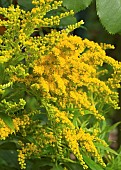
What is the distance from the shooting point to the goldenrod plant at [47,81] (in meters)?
0.98

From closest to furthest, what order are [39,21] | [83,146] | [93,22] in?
[39,21] → [83,146] → [93,22]

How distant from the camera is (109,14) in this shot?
41.1 inches

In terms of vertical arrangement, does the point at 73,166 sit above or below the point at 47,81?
below

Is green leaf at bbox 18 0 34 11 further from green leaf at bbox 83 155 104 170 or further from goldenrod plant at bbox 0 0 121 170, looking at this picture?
green leaf at bbox 83 155 104 170

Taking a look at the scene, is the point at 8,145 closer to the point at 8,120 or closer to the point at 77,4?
the point at 8,120

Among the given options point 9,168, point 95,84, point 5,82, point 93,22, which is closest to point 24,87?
point 5,82

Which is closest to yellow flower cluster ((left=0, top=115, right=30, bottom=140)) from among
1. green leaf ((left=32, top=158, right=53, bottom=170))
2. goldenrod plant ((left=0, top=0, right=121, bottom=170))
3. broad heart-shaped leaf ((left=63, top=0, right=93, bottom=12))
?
goldenrod plant ((left=0, top=0, right=121, bottom=170))

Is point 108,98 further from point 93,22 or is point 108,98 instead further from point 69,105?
point 93,22

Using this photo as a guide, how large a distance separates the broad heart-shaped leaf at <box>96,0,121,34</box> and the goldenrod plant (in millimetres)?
57

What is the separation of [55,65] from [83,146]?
0.59ft

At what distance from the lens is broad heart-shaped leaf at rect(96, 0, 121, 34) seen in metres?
1.04

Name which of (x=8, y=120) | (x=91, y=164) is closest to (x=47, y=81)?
(x=8, y=120)

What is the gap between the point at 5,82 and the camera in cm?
106

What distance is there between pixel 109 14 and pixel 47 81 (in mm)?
182
